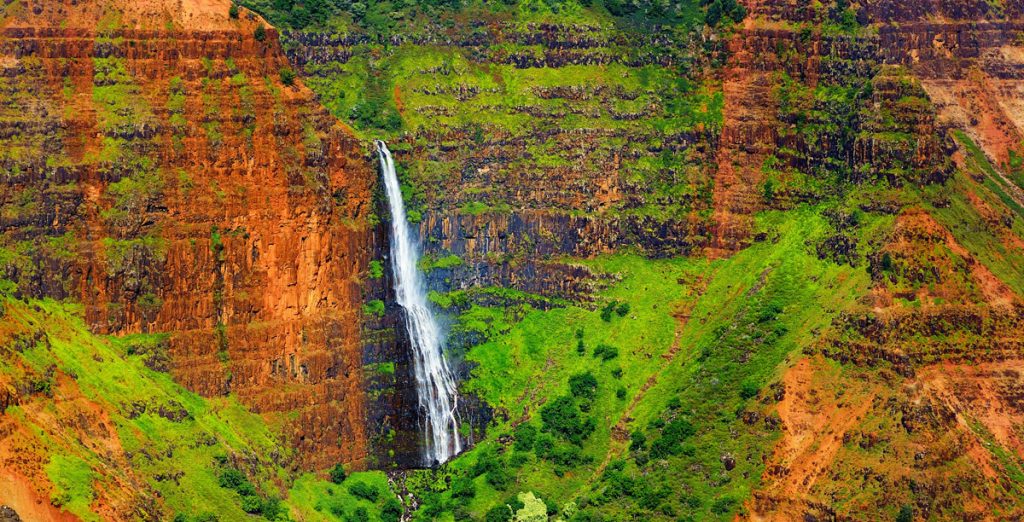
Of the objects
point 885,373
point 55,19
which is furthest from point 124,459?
point 885,373

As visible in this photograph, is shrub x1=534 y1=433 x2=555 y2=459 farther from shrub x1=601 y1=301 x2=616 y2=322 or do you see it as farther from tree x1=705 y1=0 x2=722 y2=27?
tree x1=705 y1=0 x2=722 y2=27

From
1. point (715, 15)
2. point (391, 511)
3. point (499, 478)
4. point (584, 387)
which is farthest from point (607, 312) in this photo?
point (715, 15)

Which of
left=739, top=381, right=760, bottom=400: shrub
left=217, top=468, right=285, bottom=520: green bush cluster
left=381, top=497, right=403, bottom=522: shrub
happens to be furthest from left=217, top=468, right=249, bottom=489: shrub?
left=739, top=381, right=760, bottom=400: shrub

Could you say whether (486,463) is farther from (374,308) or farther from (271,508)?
(271,508)

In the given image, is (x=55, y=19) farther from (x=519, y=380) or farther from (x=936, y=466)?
(x=936, y=466)

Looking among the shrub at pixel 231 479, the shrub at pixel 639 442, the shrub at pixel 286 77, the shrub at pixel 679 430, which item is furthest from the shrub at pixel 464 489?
the shrub at pixel 286 77

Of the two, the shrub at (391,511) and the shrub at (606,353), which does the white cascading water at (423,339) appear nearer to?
the shrub at (391,511)
